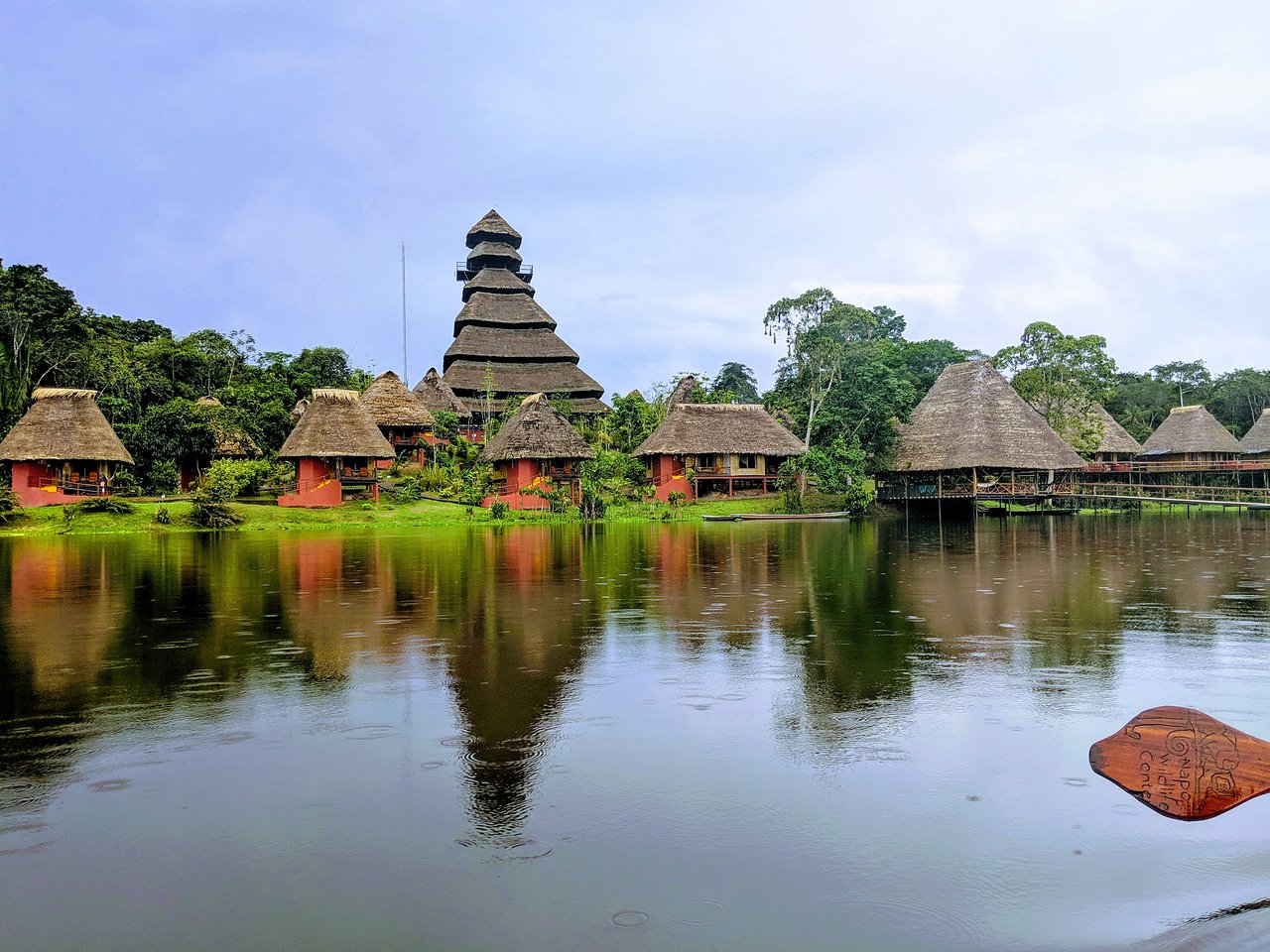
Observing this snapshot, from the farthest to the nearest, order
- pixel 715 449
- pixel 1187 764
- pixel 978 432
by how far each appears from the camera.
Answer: pixel 715 449 → pixel 978 432 → pixel 1187 764

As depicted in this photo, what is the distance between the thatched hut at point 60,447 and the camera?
34.9 meters

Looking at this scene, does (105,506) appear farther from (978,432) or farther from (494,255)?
(978,432)

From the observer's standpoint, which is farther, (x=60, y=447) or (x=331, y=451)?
(x=331, y=451)

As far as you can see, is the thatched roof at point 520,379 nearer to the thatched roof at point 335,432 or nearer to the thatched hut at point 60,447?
the thatched roof at point 335,432

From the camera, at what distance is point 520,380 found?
173 ft

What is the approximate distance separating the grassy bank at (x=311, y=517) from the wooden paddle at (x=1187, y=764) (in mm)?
32487

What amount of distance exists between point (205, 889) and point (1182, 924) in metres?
4.16

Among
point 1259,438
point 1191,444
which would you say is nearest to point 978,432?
point 1191,444

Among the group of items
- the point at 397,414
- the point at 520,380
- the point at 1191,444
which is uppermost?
the point at 520,380

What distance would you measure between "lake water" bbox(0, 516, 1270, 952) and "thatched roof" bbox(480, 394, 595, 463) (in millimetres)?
26807

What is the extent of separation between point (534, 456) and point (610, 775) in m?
34.2

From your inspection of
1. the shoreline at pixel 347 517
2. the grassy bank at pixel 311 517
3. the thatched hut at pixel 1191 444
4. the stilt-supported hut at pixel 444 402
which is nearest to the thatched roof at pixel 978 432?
the shoreline at pixel 347 517

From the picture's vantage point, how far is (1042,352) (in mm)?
47781

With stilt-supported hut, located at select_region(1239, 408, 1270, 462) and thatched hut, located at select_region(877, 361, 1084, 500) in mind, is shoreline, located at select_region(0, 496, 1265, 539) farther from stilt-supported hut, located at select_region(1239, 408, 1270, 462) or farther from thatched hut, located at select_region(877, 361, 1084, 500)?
stilt-supported hut, located at select_region(1239, 408, 1270, 462)
